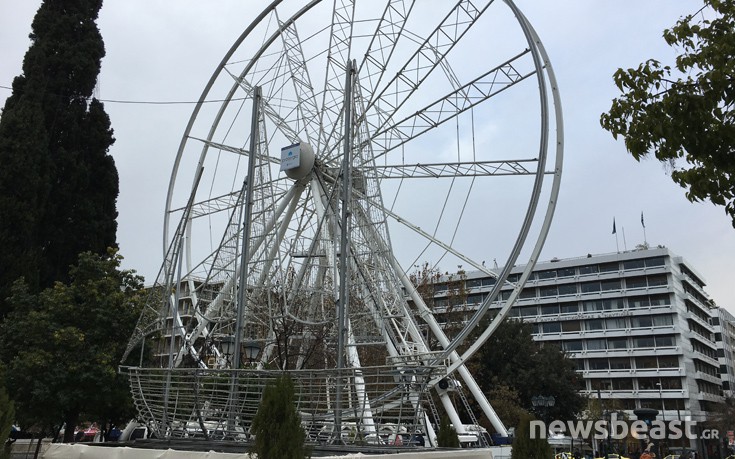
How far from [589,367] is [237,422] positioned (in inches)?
2520

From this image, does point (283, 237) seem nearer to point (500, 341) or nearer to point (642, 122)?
point (642, 122)

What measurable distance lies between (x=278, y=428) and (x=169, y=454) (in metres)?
2.86

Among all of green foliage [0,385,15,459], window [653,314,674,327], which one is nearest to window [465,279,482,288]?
window [653,314,674,327]

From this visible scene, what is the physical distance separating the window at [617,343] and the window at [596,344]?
0.51 m

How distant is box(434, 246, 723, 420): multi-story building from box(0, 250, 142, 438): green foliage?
43174 millimetres

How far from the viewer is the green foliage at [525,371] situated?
147 feet

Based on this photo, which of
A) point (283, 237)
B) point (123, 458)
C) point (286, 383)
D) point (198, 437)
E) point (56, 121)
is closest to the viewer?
point (286, 383)

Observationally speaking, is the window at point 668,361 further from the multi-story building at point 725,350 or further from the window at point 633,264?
the multi-story building at point 725,350

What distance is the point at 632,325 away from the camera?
68812mm

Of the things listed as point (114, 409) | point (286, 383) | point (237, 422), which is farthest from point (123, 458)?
point (114, 409)

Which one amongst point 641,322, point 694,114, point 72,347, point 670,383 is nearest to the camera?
point 694,114

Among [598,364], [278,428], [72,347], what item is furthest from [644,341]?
[278,428]

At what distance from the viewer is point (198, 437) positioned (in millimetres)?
13773

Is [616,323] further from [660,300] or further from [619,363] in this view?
[660,300]
